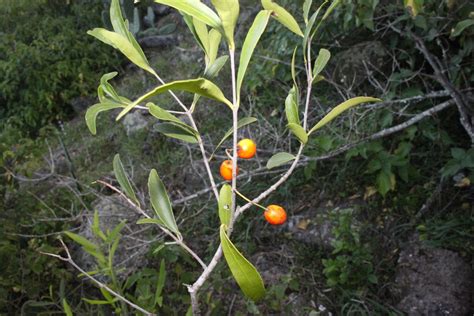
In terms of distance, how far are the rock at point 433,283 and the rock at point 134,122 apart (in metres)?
2.49

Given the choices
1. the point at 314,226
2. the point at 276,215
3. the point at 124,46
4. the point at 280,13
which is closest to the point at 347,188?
the point at 314,226

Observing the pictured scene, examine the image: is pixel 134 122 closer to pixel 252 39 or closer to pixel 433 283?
pixel 433 283

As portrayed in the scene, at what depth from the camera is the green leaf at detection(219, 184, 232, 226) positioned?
27.3 inches

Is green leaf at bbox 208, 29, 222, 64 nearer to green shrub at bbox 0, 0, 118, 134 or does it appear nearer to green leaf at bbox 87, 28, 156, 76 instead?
green leaf at bbox 87, 28, 156, 76

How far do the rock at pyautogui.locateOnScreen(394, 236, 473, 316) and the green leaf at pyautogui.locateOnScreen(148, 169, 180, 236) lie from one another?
1.68 metres

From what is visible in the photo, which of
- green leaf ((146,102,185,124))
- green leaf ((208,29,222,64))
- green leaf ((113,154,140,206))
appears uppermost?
green leaf ((208,29,222,64))

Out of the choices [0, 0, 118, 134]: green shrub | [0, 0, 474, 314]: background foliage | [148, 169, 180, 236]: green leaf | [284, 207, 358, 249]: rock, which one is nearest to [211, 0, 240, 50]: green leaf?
[148, 169, 180, 236]: green leaf

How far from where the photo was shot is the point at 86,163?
4.02 meters

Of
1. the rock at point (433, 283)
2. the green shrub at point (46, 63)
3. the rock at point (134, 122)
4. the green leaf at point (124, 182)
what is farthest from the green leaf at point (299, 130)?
the green shrub at point (46, 63)

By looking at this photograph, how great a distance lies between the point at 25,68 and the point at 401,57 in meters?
4.01

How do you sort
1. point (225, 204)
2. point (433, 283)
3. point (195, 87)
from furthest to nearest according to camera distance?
point (433, 283)
point (225, 204)
point (195, 87)

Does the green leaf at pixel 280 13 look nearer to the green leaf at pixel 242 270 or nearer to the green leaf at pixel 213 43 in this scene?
the green leaf at pixel 213 43

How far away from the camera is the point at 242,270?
0.63 m

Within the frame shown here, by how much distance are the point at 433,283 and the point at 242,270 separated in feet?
6.07
